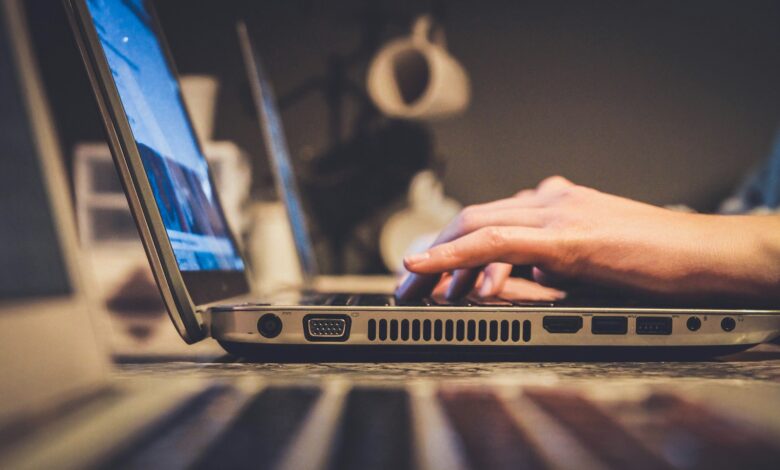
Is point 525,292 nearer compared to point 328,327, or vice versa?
point 328,327

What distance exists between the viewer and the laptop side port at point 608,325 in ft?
1.75

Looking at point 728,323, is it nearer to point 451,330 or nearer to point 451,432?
point 451,330

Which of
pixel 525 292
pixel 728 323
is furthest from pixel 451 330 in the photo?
pixel 525 292

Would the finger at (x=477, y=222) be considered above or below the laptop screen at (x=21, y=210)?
below

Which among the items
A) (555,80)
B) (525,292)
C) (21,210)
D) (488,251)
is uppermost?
(555,80)

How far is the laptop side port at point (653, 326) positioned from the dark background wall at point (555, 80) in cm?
214

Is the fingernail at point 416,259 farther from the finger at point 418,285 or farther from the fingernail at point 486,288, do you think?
the fingernail at point 486,288

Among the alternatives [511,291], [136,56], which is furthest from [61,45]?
[511,291]

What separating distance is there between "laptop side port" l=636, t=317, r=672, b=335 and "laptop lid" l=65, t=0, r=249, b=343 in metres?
0.39

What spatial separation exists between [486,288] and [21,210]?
0.59 metres

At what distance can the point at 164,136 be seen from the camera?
2.24 feet

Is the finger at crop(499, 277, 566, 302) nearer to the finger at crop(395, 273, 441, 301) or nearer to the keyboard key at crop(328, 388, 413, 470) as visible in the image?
the finger at crop(395, 273, 441, 301)

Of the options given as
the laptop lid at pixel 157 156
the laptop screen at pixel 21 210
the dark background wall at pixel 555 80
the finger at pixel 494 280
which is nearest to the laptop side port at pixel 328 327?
the laptop lid at pixel 157 156

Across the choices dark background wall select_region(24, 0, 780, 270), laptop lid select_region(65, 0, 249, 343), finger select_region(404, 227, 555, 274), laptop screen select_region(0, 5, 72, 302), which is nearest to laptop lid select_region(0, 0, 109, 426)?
laptop screen select_region(0, 5, 72, 302)
